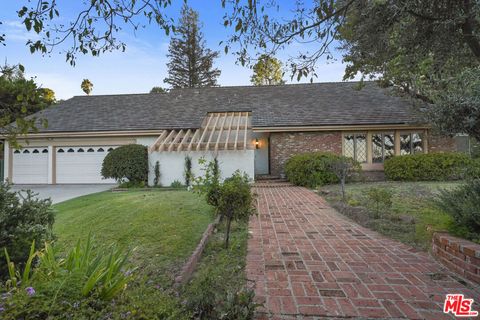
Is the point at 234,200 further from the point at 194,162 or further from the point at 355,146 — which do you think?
the point at 355,146

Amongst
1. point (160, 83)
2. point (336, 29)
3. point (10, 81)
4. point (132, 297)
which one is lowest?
point (132, 297)

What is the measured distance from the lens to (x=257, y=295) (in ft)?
9.95

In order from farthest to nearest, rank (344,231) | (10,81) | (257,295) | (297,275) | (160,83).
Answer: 1. (160,83)
2. (344,231)
3. (297,275)
4. (257,295)
5. (10,81)

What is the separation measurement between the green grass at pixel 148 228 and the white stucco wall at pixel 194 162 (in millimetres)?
5037

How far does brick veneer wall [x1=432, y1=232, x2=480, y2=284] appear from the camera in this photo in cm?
313

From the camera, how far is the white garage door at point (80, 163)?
15.3m

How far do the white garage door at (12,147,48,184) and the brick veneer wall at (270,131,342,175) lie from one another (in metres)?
12.8

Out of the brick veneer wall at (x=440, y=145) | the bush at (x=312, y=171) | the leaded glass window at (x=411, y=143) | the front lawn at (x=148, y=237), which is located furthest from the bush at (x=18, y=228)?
the brick veneer wall at (x=440, y=145)

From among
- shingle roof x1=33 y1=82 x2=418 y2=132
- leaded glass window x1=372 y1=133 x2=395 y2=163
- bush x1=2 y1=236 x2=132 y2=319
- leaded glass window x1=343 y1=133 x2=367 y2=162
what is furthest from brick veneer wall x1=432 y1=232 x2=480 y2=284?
leaded glass window x1=372 y1=133 x2=395 y2=163

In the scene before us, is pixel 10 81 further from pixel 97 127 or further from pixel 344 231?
pixel 97 127

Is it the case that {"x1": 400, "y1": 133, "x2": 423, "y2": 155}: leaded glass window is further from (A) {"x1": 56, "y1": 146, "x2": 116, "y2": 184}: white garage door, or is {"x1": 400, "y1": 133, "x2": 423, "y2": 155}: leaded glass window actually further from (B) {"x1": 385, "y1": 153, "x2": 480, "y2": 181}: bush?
(A) {"x1": 56, "y1": 146, "x2": 116, "y2": 184}: white garage door

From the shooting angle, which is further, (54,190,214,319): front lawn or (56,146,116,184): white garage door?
(56,146,116,184): white garage door

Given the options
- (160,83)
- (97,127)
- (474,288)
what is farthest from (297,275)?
(160,83)

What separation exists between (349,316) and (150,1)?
12.7 feet
